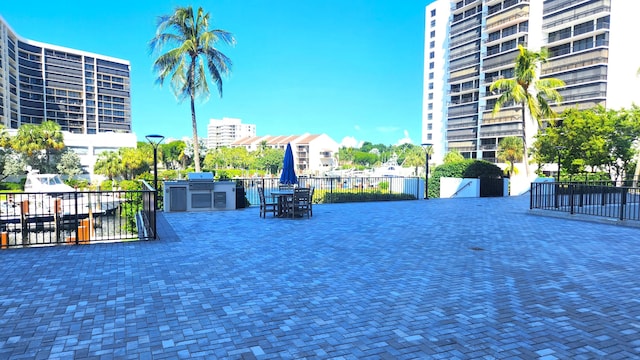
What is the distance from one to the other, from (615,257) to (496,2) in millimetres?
69788

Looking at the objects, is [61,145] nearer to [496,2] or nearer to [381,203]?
[381,203]

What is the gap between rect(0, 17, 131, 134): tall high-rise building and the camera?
72.6 metres

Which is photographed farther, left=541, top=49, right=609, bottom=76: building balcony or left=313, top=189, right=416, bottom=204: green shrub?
left=541, top=49, right=609, bottom=76: building balcony

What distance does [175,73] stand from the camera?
23156 millimetres

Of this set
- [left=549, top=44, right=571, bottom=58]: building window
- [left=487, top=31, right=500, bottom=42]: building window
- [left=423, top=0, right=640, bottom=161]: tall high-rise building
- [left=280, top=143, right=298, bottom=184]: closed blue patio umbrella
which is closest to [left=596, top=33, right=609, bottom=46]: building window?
[left=423, top=0, right=640, bottom=161]: tall high-rise building

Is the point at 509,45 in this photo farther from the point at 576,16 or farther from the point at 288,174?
the point at 288,174

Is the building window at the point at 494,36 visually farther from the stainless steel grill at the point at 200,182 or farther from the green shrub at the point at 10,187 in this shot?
the green shrub at the point at 10,187

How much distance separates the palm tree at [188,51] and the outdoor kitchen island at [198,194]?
9955 mm

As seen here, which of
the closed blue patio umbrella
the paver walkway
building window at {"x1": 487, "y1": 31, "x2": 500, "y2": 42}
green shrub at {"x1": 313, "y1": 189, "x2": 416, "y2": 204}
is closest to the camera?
the paver walkway

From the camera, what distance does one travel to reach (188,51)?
2336 centimetres

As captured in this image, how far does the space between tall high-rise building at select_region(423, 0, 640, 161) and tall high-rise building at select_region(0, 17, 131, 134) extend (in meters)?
76.0

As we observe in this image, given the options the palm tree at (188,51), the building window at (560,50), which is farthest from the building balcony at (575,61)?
the palm tree at (188,51)

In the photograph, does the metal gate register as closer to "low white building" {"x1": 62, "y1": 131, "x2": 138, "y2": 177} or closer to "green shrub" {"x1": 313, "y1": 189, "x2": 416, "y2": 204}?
"green shrub" {"x1": 313, "y1": 189, "x2": 416, "y2": 204}

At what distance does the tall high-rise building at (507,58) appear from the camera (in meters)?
50.6
